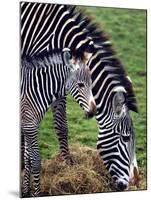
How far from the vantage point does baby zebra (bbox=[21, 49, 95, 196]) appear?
3.82 metres

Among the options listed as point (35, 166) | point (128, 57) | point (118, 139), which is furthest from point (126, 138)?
point (35, 166)

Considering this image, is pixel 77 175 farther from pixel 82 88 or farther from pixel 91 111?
pixel 82 88

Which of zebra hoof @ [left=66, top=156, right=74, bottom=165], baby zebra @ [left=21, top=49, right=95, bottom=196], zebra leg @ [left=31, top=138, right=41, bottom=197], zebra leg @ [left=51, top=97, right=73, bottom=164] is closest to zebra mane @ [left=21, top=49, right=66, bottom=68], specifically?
baby zebra @ [left=21, top=49, right=95, bottom=196]

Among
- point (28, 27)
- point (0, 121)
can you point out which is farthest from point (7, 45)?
point (0, 121)

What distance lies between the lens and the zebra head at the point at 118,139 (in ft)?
13.2

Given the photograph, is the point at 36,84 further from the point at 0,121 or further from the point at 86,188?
the point at 86,188

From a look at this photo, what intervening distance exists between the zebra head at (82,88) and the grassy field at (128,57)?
5 cm

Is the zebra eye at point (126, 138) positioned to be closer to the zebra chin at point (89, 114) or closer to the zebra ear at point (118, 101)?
the zebra ear at point (118, 101)

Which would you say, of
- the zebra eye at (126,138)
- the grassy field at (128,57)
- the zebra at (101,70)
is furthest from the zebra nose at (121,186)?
the zebra eye at (126,138)

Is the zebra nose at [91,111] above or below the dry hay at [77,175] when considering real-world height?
above

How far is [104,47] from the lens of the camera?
404 cm

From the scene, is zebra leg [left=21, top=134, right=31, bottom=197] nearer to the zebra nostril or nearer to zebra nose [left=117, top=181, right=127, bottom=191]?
the zebra nostril

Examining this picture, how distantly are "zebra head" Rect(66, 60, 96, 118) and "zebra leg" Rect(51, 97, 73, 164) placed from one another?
0.10 m

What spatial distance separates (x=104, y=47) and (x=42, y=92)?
1.79ft
